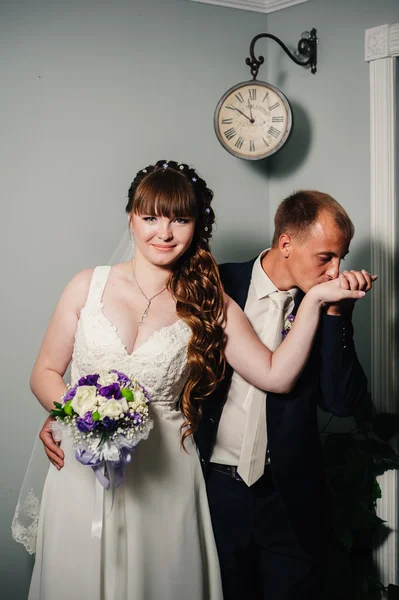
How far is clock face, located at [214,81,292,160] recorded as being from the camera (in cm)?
335

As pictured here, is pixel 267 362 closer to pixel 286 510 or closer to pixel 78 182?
pixel 286 510

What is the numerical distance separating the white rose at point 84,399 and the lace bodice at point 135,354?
0.27 m

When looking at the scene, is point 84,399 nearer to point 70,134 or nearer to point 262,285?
point 262,285

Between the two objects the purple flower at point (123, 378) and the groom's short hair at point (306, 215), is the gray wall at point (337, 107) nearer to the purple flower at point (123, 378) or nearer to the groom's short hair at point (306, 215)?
the groom's short hair at point (306, 215)

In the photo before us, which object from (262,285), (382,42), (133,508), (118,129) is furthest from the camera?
(118,129)

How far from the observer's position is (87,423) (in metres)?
1.87

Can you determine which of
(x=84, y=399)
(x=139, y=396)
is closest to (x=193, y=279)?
(x=139, y=396)

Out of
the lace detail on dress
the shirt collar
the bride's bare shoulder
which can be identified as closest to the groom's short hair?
the shirt collar

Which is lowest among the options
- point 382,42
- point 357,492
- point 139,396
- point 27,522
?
point 357,492

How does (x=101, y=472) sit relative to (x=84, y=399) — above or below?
below

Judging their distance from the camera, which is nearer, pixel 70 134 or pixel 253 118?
pixel 70 134

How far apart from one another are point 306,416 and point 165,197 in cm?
97

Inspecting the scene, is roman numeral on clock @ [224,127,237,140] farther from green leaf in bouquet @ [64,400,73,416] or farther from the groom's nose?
green leaf in bouquet @ [64,400,73,416]

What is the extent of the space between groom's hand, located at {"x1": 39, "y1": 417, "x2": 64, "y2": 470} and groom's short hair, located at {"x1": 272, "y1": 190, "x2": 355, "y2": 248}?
1093 millimetres
